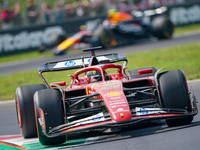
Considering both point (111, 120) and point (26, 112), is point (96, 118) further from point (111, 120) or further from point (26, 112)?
point (26, 112)

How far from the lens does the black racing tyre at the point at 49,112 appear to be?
6.20m

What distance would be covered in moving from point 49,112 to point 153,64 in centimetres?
907

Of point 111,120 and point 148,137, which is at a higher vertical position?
point 111,120

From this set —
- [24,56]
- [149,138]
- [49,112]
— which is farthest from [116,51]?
[149,138]

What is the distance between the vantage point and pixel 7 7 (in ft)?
78.2

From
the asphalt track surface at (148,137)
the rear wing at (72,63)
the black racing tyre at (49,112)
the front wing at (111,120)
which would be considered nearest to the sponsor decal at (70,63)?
the rear wing at (72,63)

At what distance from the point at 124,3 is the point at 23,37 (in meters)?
6.36

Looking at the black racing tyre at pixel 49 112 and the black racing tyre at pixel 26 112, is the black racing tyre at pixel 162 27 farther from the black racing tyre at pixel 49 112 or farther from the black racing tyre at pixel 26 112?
the black racing tyre at pixel 49 112

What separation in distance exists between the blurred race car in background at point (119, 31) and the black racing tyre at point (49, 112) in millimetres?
14281

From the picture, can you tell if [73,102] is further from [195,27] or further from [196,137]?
[195,27]

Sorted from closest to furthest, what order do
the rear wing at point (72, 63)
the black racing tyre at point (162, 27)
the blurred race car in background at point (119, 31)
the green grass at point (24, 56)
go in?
the rear wing at point (72, 63) < the blurred race car in background at point (119, 31) < the black racing tyre at point (162, 27) < the green grass at point (24, 56)

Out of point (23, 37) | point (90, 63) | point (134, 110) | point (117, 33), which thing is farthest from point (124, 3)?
point (134, 110)

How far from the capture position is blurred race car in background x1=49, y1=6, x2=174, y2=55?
2092cm

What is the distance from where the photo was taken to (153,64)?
1484cm
